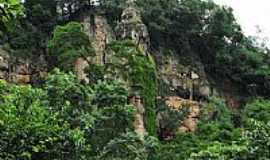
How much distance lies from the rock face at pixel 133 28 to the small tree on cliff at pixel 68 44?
87.8 inches

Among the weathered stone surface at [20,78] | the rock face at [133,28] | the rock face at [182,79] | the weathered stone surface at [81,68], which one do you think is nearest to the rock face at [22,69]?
the weathered stone surface at [20,78]

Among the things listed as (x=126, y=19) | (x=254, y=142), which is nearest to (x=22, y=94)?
(x=254, y=142)

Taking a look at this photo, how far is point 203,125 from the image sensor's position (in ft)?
90.1

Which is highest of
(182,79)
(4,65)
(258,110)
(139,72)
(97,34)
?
(97,34)

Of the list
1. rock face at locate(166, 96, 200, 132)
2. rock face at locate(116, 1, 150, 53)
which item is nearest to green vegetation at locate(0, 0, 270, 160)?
rock face at locate(166, 96, 200, 132)

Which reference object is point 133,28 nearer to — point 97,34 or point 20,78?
point 97,34

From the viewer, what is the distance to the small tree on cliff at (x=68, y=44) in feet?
89.6

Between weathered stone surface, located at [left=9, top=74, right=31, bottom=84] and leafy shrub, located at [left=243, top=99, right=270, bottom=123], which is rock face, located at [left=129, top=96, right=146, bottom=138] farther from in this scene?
leafy shrub, located at [left=243, top=99, right=270, bottom=123]

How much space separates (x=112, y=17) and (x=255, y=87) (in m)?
8.40

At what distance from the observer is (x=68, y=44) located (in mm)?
27531

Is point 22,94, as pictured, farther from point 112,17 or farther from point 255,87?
point 255,87

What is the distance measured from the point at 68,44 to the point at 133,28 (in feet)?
11.0

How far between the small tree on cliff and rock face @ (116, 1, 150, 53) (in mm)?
2230

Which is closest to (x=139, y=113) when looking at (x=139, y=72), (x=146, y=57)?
(x=139, y=72)
